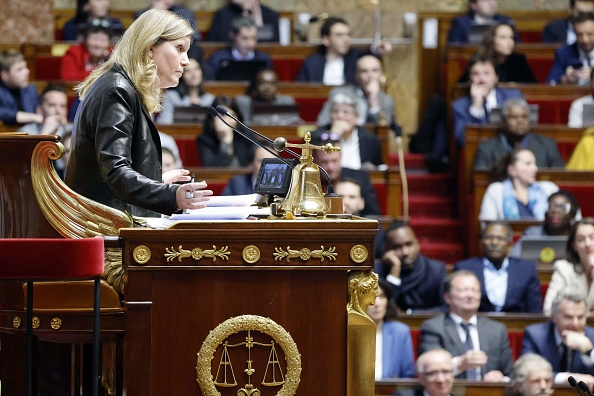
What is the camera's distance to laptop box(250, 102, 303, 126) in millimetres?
6465

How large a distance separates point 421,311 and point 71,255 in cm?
305

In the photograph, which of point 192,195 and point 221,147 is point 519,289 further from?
point 192,195

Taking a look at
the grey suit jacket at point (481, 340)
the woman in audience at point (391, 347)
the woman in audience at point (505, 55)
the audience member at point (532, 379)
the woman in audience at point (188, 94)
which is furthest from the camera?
the woman in audience at point (505, 55)

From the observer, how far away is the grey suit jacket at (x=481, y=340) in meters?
4.76

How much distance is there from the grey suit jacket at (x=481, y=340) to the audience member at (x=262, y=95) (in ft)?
7.00

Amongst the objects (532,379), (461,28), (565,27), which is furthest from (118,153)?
(565,27)

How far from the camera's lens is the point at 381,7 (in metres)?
8.41

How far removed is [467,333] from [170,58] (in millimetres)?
2581

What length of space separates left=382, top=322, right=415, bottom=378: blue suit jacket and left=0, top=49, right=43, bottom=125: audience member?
268cm

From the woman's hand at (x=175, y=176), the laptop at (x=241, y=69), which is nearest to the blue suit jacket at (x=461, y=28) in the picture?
the laptop at (x=241, y=69)

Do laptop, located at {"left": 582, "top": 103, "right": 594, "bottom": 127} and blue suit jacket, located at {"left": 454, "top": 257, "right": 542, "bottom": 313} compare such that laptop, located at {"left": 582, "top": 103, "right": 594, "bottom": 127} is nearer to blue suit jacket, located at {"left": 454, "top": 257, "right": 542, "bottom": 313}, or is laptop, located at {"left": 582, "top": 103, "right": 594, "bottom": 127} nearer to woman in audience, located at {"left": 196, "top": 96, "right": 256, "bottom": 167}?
blue suit jacket, located at {"left": 454, "top": 257, "right": 542, "bottom": 313}

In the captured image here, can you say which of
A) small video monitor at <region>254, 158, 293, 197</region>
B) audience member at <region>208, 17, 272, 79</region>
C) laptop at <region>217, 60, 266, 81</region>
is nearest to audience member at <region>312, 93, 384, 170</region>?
laptop at <region>217, 60, 266, 81</region>

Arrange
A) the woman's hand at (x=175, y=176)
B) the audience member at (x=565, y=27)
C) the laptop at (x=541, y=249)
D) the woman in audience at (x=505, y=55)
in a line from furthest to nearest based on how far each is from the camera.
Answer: the audience member at (x=565, y=27) < the woman in audience at (x=505, y=55) < the laptop at (x=541, y=249) < the woman's hand at (x=175, y=176)

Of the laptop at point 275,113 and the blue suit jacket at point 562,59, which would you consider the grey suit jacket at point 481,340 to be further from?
the blue suit jacket at point 562,59
